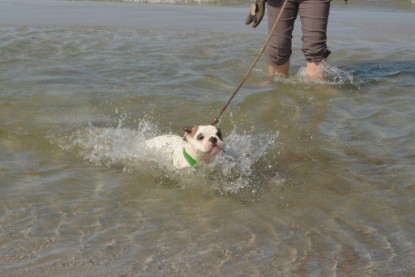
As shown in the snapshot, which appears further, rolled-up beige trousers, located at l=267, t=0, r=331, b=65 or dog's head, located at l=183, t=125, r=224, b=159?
rolled-up beige trousers, located at l=267, t=0, r=331, b=65

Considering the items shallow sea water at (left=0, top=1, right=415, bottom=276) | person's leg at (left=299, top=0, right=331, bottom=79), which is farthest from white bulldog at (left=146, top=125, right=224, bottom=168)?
person's leg at (left=299, top=0, right=331, bottom=79)

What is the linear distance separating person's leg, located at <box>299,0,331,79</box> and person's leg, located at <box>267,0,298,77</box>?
140 millimetres

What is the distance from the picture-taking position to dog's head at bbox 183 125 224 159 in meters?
5.23

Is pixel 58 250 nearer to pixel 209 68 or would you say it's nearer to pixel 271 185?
pixel 271 185

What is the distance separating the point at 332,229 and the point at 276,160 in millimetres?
1550

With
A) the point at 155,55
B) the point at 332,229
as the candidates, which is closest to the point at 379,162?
the point at 332,229

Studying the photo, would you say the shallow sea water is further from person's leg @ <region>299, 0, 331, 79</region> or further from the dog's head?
person's leg @ <region>299, 0, 331, 79</region>

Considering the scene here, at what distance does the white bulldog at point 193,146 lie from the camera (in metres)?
5.25

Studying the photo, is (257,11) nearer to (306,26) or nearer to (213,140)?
(306,26)

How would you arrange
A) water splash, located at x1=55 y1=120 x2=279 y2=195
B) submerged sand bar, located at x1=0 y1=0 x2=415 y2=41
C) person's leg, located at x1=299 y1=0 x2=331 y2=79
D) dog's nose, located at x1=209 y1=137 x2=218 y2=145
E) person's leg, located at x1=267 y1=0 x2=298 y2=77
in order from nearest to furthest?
dog's nose, located at x1=209 y1=137 x2=218 y2=145 < water splash, located at x1=55 y1=120 x2=279 y2=195 < person's leg, located at x1=299 y1=0 x2=331 y2=79 < person's leg, located at x1=267 y1=0 x2=298 y2=77 < submerged sand bar, located at x1=0 y1=0 x2=415 y2=41

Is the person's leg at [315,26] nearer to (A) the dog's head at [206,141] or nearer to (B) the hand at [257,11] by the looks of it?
(B) the hand at [257,11]

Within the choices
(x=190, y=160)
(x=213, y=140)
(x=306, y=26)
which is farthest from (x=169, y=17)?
(x=213, y=140)

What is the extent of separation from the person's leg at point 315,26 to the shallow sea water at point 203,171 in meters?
0.48

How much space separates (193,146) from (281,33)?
3098 mm
